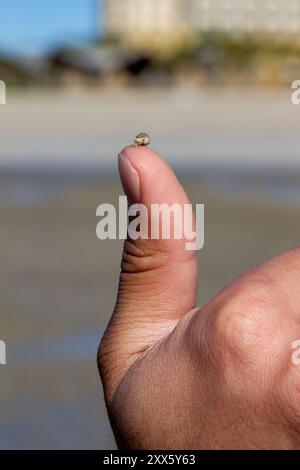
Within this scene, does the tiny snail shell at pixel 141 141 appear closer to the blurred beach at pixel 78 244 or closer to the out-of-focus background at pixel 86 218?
the out-of-focus background at pixel 86 218

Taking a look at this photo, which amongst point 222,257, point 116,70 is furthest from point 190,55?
point 222,257

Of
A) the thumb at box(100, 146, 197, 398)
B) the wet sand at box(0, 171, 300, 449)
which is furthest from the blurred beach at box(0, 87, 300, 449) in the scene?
the thumb at box(100, 146, 197, 398)

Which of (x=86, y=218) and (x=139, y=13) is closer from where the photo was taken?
(x=86, y=218)

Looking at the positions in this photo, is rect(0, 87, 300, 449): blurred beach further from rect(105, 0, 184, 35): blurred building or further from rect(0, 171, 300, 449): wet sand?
rect(105, 0, 184, 35): blurred building

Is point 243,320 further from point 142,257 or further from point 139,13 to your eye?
point 139,13

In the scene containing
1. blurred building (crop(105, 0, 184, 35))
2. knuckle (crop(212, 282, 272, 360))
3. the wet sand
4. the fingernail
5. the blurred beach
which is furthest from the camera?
blurred building (crop(105, 0, 184, 35))

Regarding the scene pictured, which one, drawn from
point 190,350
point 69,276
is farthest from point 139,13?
point 190,350
